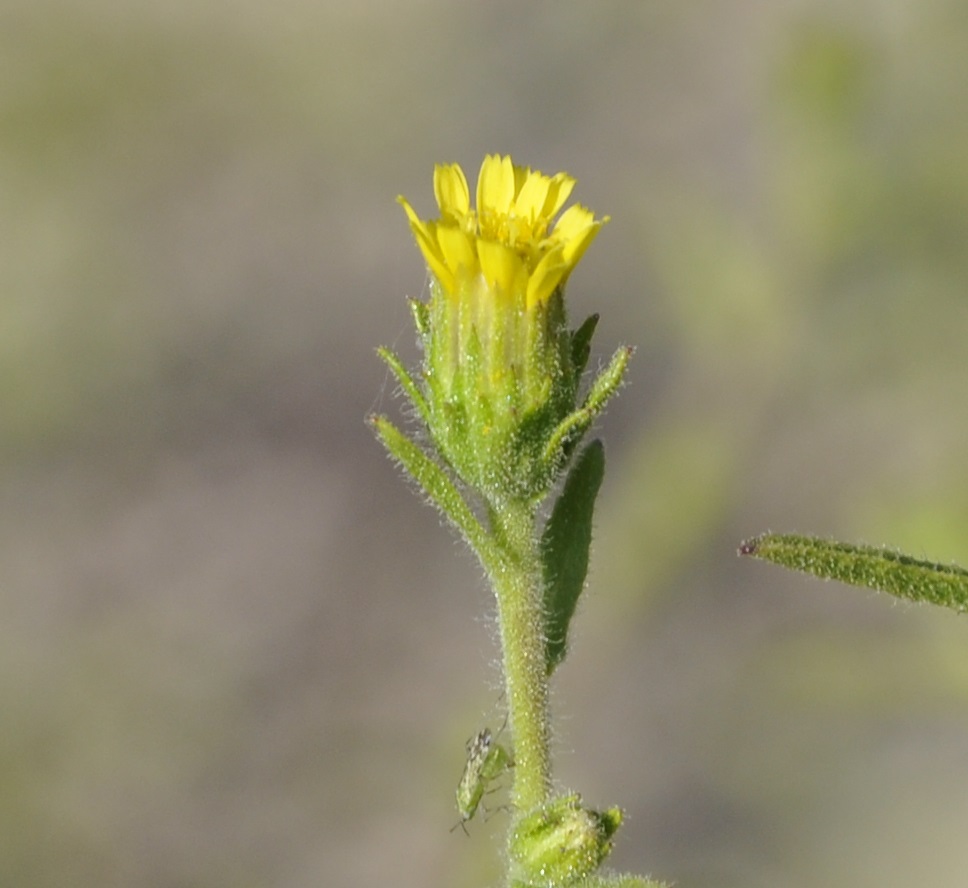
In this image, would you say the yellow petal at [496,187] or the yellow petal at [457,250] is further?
the yellow petal at [496,187]

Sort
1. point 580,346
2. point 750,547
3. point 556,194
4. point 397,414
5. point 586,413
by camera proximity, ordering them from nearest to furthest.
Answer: point 750,547 < point 586,413 < point 580,346 < point 556,194 < point 397,414

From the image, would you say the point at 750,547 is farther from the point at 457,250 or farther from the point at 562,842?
the point at 457,250

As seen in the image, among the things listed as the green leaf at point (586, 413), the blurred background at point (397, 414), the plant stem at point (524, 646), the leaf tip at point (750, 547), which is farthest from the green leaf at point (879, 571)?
the blurred background at point (397, 414)

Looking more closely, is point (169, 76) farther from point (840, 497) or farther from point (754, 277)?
point (840, 497)

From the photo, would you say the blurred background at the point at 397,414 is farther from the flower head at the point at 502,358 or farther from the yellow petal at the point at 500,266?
the yellow petal at the point at 500,266

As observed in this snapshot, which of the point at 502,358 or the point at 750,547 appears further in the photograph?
the point at 502,358

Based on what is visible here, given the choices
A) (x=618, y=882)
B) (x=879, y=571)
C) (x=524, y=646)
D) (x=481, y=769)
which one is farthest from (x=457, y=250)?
(x=618, y=882)

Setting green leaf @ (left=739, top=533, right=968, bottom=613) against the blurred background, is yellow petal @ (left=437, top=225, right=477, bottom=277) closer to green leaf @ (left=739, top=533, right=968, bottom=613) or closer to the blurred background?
green leaf @ (left=739, top=533, right=968, bottom=613)
